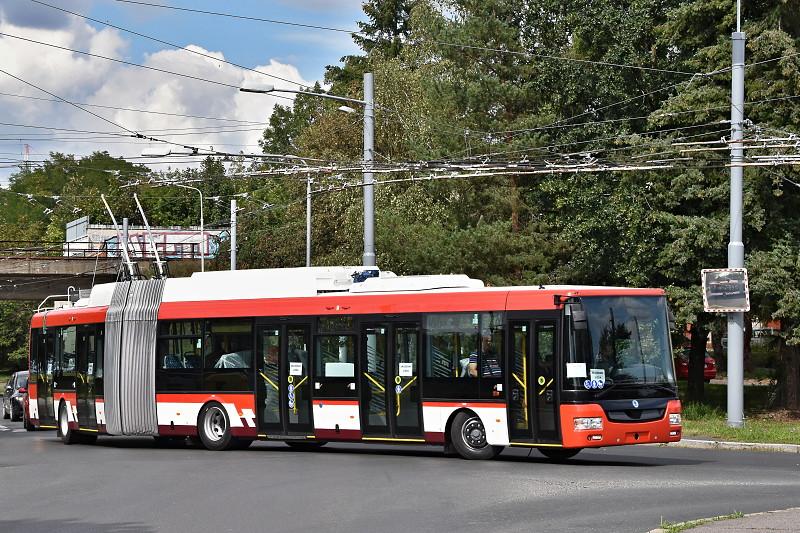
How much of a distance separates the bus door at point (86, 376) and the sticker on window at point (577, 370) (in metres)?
11.4

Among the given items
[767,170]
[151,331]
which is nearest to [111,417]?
[151,331]

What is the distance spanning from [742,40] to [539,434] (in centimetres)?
1037

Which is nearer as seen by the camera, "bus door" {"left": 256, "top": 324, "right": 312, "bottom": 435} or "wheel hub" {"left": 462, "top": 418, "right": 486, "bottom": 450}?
"wheel hub" {"left": 462, "top": 418, "right": 486, "bottom": 450}

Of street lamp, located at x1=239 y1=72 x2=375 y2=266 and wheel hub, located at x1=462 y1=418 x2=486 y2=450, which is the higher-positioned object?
street lamp, located at x1=239 y1=72 x2=375 y2=266

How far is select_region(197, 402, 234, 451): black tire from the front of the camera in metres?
24.1

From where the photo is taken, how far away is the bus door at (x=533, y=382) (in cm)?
1955

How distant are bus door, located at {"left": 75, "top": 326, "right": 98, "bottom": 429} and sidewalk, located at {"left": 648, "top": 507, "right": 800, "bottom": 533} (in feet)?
56.6

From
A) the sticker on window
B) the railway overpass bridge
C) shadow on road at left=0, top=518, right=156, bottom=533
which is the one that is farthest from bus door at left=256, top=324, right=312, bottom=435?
the railway overpass bridge

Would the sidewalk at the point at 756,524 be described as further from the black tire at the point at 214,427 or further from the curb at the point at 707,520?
the black tire at the point at 214,427

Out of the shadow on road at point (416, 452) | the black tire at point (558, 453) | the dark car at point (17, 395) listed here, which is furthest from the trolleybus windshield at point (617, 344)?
the dark car at point (17, 395)

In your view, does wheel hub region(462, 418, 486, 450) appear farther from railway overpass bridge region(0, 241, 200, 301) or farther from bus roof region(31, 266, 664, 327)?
railway overpass bridge region(0, 241, 200, 301)

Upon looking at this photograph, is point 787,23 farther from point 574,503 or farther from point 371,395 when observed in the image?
point 574,503

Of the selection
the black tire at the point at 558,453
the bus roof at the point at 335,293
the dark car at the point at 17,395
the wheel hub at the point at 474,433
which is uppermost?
the bus roof at the point at 335,293

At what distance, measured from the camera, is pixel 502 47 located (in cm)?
4128
